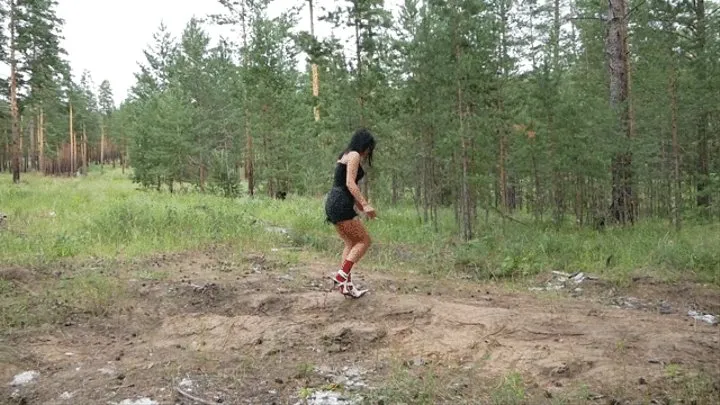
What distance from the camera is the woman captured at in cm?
633

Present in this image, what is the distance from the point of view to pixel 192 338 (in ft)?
Answer: 18.7

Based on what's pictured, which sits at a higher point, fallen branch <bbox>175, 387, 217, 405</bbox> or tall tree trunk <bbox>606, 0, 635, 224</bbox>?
tall tree trunk <bbox>606, 0, 635, 224</bbox>

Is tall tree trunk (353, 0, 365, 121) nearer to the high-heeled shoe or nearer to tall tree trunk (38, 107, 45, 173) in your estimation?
the high-heeled shoe

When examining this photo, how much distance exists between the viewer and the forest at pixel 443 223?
197 inches

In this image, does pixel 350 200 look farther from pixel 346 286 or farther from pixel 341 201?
pixel 346 286

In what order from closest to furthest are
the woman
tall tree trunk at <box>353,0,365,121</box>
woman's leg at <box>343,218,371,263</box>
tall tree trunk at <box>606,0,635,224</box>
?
the woman, woman's leg at <box>343,218,371,263</box>, tall tree trunk at <box>606,0,635,224</box>, tall tree trunk at <box>353,0,365,121</box>

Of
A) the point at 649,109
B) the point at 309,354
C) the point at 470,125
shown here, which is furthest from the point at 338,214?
the point at 649,109

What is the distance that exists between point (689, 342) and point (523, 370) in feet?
5.39

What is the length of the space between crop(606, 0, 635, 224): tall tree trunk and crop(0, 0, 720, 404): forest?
0.17ft

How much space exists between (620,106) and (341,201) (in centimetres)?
971

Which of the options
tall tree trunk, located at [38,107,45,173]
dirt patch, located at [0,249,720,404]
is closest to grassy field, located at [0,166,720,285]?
dirt patch, located at [0,249,720,404]

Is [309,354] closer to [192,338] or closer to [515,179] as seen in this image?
[192,338]

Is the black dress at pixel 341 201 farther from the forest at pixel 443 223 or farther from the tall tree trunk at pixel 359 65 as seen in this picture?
the tall tree trunk at pixel 359 65

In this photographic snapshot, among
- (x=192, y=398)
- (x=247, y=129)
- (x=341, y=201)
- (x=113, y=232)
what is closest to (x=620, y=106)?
(x=341, y=201)
